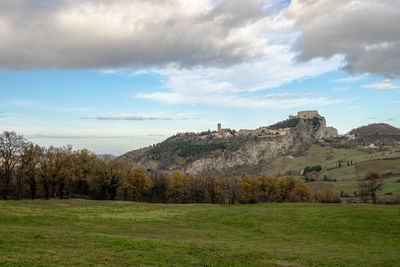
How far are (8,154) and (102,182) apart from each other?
920 inches

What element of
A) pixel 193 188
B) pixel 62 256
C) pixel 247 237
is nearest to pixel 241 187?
pixel 193 188

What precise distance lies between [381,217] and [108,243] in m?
35.1

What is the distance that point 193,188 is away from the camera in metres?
90.4

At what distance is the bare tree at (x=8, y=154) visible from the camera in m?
63.9

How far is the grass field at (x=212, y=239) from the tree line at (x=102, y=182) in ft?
104

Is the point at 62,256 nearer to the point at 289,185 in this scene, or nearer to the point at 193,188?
the point at 193,188

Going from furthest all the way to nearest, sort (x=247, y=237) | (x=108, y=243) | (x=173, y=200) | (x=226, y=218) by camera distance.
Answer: (x=173, y=200)
(x=226, y=218)
(x=247, y=237)
(x=108, y=243)

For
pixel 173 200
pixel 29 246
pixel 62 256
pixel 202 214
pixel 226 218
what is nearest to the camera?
pixel 62 256

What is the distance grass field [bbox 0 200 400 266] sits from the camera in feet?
61.1

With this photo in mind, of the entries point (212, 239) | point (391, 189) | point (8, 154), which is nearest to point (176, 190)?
point (8, 154)

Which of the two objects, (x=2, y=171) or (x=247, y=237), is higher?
(x=2, y=171)

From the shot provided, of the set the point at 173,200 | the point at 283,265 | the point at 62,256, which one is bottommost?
the point at 173,200

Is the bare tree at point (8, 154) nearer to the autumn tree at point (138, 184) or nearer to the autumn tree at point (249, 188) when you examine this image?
the autumn tree at point (138, 184)

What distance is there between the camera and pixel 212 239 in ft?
97.1
